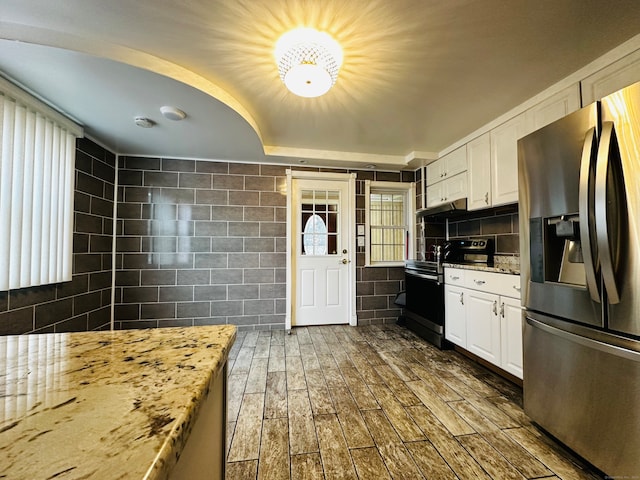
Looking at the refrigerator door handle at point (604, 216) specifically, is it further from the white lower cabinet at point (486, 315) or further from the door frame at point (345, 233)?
the door frame at point (345, 233)

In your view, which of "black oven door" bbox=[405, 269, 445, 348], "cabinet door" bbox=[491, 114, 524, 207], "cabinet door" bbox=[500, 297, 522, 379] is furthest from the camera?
"black oven door" bbox=[405, 269, 445, 348]

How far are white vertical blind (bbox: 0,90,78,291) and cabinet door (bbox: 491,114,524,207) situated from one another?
12.3 ft

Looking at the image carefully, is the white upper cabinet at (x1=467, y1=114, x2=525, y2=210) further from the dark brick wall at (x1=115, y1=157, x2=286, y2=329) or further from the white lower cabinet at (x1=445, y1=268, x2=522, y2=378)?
the dark brick wall at (x1=115, y1=157, x2=286, y2=329)

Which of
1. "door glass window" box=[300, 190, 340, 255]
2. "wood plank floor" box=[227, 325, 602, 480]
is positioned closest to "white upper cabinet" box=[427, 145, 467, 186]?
"door glass window" box=[300, 190, 340, 255]

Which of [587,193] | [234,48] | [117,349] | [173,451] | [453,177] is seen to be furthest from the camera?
[453,177]

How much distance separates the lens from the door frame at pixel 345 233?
3.48 meters

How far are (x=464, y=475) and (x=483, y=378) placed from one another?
3.65 feet

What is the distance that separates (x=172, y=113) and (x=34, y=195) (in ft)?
3.91

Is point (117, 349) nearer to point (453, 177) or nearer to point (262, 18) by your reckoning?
point (262, 18)

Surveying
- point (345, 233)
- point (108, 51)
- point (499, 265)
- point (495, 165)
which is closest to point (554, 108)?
point (495, 165)

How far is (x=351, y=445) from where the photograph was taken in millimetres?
1484

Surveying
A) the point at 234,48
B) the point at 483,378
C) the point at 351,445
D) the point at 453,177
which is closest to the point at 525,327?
the point at 483,378

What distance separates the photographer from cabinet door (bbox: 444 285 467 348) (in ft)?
8.41

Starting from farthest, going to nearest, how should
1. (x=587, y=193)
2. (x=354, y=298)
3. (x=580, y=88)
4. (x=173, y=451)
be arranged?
(x=354, y=298), (x=580, y=88), (x=587, y=193), (x=173, y=451)
